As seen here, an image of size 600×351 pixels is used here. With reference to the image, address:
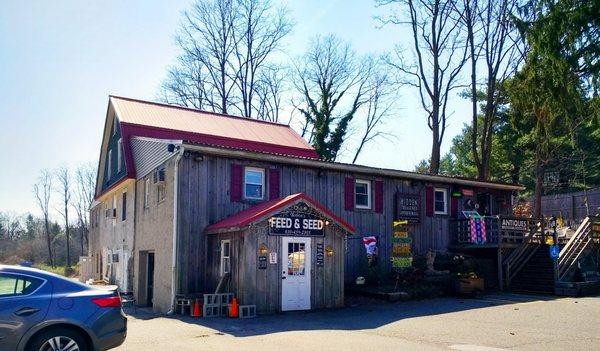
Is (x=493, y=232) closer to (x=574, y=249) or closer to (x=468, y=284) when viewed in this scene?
(x=574, y=249)

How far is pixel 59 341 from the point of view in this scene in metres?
7.46

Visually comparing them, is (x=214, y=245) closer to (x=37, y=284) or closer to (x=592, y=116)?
(x=37, y=284)

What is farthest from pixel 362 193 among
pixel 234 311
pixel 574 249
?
pixel 234 311

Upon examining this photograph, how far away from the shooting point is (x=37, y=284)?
758cm

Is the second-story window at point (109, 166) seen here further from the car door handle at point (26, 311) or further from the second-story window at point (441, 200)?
the car door handle at point (26, 311)

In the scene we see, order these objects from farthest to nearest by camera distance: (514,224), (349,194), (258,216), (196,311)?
(514,224)
(349,194)
(258,216)
(196,311)

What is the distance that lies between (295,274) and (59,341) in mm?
9107

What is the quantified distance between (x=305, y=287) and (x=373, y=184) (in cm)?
653

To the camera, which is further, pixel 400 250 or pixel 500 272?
pixel 500 272

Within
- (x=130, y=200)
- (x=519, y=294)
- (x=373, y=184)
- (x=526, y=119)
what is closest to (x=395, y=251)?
(x=373, y=184)

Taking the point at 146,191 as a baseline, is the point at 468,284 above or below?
below

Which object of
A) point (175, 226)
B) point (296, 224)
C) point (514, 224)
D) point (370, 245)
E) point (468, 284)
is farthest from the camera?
point (514, 224)

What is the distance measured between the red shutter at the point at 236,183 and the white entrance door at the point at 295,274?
2873 mm

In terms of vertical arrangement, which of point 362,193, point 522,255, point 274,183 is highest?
point 274,183
